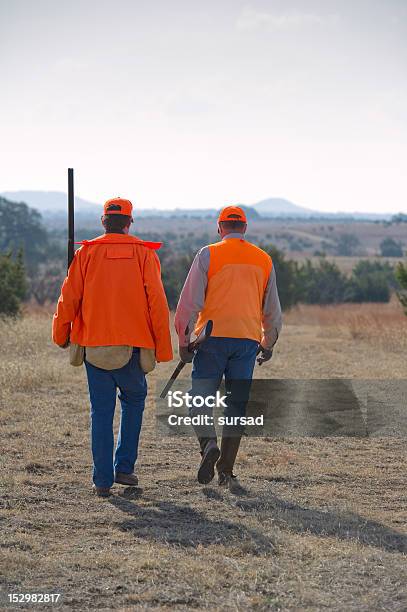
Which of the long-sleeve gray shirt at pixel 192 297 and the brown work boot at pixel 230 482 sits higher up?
the long-sleeve gray shirt at pixel 192 297

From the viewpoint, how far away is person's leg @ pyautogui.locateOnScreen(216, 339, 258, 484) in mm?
6453

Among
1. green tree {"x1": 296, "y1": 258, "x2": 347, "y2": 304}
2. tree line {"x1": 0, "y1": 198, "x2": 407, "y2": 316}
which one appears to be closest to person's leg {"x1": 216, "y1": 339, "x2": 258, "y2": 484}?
tree line {"x1": 0, "y1": 198, "x2": 407, "y2": 316}

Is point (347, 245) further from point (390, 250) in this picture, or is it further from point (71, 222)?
point (71, 222)

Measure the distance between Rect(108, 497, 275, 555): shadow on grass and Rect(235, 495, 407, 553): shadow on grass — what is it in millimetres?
306

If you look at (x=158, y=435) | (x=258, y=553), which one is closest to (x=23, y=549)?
(x=258, y=553)

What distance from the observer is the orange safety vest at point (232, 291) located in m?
6.40

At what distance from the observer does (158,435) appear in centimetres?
847

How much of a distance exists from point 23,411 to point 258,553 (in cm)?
496

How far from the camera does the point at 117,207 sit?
6215mm

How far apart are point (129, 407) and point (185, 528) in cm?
112

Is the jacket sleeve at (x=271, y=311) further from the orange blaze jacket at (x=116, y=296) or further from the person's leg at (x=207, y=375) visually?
the orange blaze jacket at (x=116, y=296)

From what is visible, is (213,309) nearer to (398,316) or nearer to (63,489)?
(63,489)

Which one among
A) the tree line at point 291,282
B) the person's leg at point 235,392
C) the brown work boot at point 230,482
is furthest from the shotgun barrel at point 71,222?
the tree line at point 291,282

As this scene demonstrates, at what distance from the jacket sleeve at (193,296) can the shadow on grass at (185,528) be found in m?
1.22
